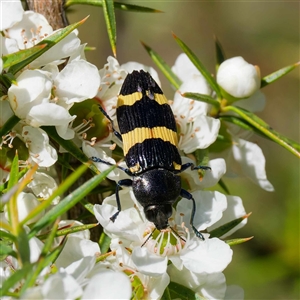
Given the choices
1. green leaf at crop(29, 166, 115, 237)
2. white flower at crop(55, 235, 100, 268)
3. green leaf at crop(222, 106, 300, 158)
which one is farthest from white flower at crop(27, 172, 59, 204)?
green leaf at crop(222, 106, 300, 158)

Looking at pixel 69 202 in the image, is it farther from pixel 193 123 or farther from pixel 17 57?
pixel 193 123

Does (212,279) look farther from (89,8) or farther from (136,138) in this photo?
(89,8)

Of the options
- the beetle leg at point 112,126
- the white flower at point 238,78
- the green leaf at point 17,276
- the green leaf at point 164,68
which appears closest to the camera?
the green leaf at point 17,276

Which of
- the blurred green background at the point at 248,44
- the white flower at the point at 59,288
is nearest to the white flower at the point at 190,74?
the white flower at the point at 59,288

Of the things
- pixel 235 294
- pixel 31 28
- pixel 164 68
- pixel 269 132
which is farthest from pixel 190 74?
pixel 235 294

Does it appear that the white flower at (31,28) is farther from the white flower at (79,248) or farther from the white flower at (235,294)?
the white flower at (235,294)

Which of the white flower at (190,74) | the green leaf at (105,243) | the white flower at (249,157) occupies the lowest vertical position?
the white flower at (249,157)

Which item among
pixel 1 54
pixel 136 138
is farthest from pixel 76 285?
pixel 136 138

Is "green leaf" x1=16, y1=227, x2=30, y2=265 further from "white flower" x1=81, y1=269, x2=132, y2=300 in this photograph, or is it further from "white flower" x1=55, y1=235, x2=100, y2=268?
"white flower" x1=55, y1=235, x2=100, y2=268
